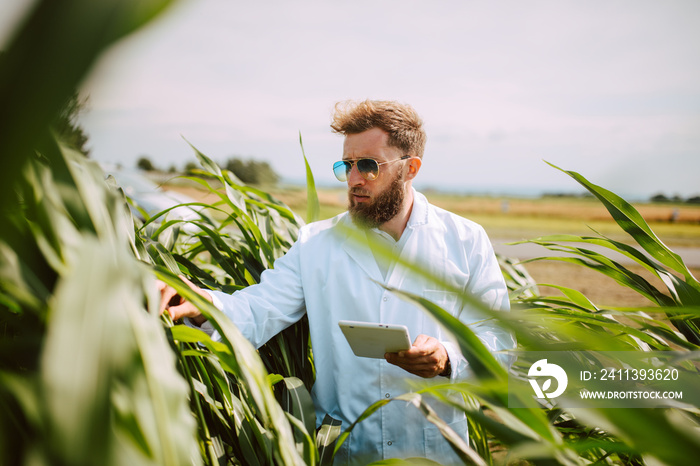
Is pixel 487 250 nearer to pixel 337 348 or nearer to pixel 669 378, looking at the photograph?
pixel 337 348

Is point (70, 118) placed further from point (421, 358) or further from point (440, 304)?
point (440, 304)

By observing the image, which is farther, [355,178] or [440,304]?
[355,178]

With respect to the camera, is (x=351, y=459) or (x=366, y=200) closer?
(x=351, y=459)

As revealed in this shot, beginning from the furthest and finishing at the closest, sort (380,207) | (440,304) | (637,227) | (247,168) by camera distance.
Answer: (247,168)
(380,207)
(440,304)
(637,227)

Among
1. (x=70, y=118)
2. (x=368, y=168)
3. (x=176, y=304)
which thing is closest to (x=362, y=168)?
(x=368, y=168)

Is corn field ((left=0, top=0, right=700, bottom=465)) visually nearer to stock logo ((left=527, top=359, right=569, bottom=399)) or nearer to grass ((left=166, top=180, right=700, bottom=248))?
stock logo ((left=527, top=359, right=569, bottom=399))

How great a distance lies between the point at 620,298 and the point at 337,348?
6256mm

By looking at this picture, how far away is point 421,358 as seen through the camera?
1.31m

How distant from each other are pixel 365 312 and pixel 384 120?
2.92 feet

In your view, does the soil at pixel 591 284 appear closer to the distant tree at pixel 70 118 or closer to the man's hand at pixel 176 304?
the man's hand at pixel 176 304

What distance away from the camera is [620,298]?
6535mm

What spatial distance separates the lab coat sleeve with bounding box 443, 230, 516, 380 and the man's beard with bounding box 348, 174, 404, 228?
1.28ft

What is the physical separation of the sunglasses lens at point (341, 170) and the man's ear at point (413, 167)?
0.30 metres

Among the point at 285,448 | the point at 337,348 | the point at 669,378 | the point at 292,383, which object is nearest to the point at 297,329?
the point at 337,348
